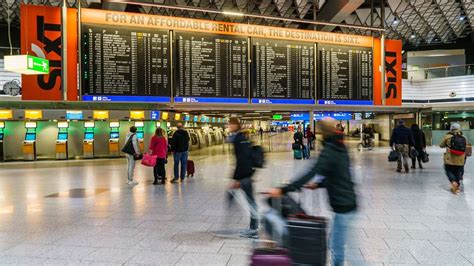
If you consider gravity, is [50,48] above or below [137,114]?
above

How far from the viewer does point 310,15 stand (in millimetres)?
19234

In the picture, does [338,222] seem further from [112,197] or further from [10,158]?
[10,158]

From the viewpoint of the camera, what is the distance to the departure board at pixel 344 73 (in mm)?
12219

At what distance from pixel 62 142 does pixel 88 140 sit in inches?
47.9

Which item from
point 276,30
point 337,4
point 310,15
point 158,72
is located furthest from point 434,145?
point 158,72

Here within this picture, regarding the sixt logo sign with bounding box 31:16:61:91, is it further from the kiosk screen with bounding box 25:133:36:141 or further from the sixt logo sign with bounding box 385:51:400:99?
the sixt logo sign with bounding box 385:51:400:99

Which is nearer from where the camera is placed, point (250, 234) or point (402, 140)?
point (250, 234)

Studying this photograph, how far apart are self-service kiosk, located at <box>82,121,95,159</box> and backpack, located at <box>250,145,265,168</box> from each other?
15737 millimetres

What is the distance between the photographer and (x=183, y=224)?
5.56m

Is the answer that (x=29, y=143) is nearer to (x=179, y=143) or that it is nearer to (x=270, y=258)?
(x=179, y=143)

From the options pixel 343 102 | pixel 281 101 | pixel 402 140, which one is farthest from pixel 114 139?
pixel 402 140

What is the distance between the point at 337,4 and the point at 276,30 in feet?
14.6

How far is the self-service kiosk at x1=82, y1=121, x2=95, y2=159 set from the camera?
18.5 meters

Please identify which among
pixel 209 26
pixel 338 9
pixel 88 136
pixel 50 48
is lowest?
pixel 88 136
